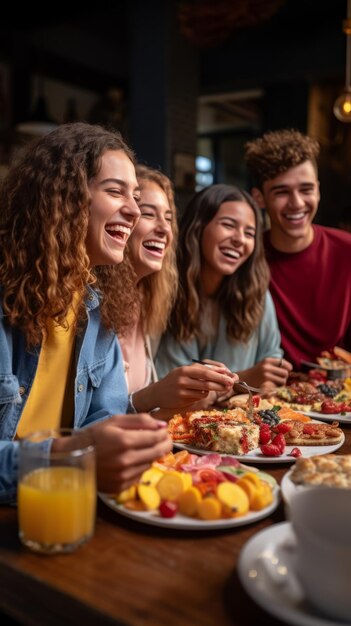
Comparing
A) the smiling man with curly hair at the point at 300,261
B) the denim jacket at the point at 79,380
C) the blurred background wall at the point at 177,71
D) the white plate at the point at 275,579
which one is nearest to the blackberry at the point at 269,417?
the denim jacket at the point at 79,380

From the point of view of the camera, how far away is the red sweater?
3191 millimetres

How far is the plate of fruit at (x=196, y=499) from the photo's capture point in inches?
44.3

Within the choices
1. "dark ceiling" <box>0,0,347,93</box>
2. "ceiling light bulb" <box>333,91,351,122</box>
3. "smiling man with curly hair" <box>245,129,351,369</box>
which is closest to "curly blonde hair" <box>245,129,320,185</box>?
"smiling man with curly hair" <box>245,129,351,369</box>

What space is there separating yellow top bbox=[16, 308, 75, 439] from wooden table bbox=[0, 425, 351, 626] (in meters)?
0.46

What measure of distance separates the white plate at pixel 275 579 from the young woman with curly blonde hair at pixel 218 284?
69.0 inches

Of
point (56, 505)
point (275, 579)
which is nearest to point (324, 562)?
point (275, 579)

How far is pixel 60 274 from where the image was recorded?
159cm

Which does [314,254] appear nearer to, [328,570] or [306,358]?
[306,358]

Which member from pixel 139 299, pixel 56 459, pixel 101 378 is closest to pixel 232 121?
pixel 139 299

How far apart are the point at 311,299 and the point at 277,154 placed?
0.76 meters

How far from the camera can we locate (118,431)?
1184 mm

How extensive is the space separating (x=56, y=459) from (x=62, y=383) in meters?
0.62

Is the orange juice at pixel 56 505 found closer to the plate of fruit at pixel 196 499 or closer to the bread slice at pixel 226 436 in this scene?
the plate of fruit at pixel 196 499

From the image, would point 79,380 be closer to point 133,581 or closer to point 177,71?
point 133,581
